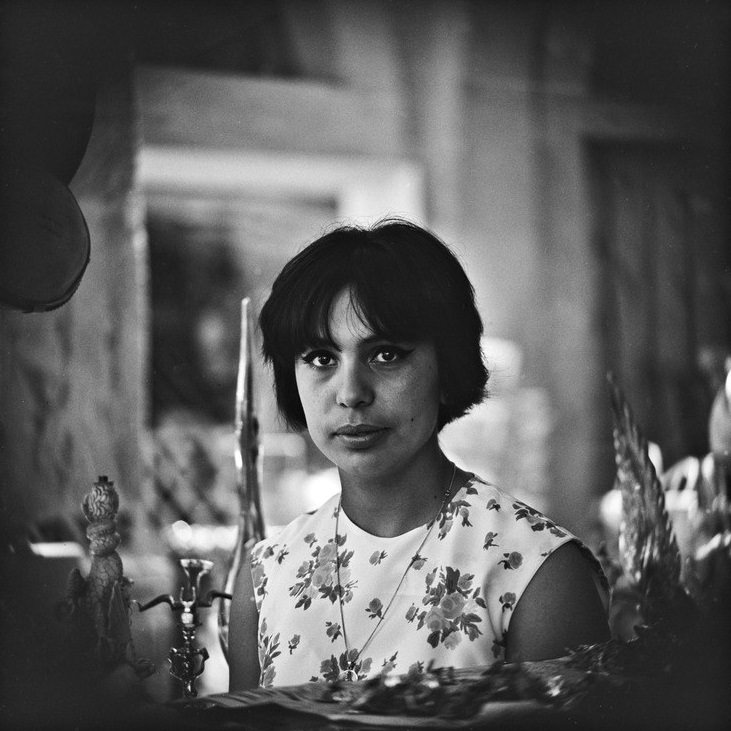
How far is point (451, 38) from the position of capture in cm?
117

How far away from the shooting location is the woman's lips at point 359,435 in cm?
71

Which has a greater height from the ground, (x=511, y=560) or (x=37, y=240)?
(x=37, y=240)

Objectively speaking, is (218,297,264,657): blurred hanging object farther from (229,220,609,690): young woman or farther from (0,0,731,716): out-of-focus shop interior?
(229,220,609,690): young woman

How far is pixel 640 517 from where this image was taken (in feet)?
3.24

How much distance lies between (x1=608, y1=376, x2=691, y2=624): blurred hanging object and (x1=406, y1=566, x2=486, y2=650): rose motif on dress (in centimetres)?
26

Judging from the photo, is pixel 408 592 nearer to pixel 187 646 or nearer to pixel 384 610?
pixel 384 610

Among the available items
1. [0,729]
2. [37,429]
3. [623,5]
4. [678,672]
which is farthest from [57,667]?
[623,5]

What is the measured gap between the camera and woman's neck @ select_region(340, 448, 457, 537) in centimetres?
76

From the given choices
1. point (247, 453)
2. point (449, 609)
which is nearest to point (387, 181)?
point (247, 453)

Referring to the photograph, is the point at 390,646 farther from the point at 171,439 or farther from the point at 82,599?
the point at 171,439

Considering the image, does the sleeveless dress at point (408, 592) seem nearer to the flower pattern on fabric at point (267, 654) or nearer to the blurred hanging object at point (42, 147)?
the flower pattern on fabric at point (267, 654)

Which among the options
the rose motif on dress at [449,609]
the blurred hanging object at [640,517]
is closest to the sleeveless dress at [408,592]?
the rose motif on dress at [449,609]

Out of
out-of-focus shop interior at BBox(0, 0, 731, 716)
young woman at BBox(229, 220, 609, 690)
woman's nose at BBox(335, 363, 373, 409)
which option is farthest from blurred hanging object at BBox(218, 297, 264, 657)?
woman's nose at BBox(335, 363, 373, 409)

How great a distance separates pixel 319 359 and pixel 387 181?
2317 mm
